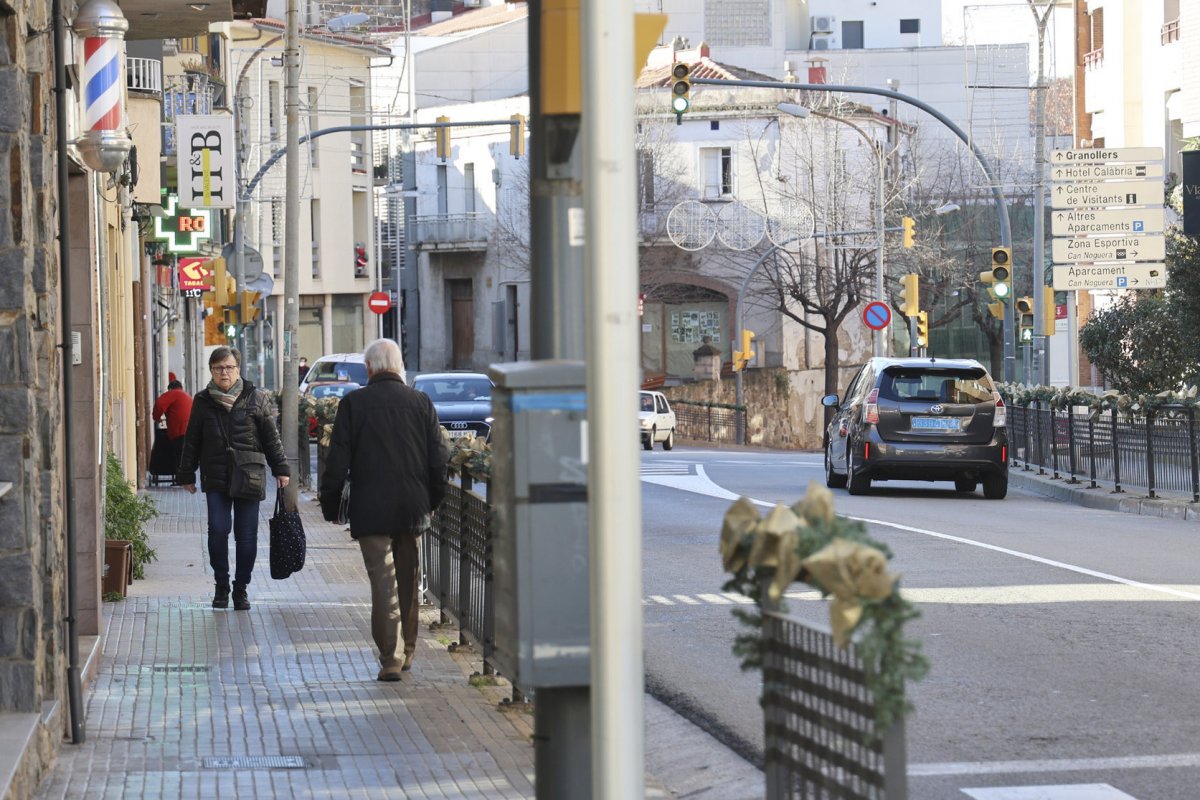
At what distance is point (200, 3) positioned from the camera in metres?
15.4

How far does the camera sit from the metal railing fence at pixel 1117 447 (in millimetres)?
21234

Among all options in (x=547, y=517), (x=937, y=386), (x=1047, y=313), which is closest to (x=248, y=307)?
(x=937, y=386)

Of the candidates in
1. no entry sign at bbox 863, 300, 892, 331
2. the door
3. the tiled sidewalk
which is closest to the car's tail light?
the tiled sidewalk

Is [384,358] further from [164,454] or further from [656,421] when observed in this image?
[656,421]

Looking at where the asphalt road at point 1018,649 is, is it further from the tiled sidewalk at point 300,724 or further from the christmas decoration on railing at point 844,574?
the christmas decoration on railing at point 844,574

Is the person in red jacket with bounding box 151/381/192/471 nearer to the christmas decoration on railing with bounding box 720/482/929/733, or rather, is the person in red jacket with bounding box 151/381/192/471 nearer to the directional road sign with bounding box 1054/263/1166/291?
the directional road sign with bounding box 1054/263/1166/291

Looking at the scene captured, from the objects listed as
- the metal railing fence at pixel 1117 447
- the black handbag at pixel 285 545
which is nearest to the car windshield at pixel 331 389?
the metal railing fence at pixel 1117 447

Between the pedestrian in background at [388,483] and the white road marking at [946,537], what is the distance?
2228 mm

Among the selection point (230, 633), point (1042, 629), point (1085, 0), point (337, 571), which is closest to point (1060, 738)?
point (1042, 629)

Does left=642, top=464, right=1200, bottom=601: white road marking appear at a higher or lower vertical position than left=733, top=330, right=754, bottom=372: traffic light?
lower

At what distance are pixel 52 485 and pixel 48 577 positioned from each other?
402 mm

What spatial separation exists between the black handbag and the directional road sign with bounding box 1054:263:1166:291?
16.7 m

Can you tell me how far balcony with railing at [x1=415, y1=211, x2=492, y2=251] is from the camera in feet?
232

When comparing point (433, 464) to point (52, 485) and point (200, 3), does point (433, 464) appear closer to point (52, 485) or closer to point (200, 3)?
point (52, 485)
